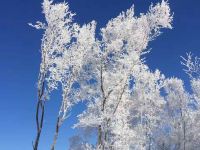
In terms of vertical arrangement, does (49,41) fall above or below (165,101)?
below

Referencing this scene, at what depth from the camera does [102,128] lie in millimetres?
29703

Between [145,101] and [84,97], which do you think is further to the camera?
[145,101]

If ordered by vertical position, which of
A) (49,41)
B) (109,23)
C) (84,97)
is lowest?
(84,97)

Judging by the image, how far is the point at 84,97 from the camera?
Answer: 103ft

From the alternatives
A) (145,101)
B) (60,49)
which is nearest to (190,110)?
(145,101)

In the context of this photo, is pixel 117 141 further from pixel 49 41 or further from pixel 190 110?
pixel 190 110

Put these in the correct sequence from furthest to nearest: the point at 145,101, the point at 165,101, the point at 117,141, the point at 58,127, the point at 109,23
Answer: the point at 165,101
the point at 145,101
the point at 109,23
the point at 117,141
the point at 58,127

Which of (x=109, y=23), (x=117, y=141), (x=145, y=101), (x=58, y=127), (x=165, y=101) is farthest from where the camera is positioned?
(x=165, y=101)

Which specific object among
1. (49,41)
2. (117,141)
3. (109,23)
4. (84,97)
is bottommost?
(117,141)

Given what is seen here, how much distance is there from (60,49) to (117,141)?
27.7ft

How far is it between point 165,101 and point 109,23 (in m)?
21.2

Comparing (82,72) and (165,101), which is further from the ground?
(165,101)

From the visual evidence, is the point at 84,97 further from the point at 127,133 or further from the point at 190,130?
the point at 190,130

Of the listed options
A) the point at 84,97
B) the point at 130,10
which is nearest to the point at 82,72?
the point at 84,97
